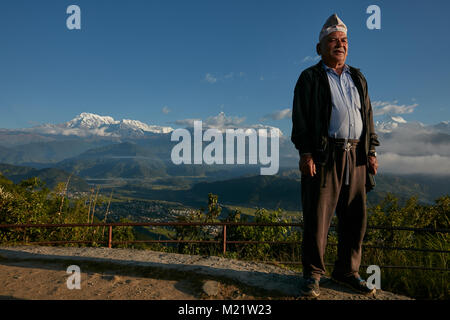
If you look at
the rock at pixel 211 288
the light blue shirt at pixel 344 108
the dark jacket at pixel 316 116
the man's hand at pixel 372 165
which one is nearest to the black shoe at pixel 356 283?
the dark jacket at pixel 316 116

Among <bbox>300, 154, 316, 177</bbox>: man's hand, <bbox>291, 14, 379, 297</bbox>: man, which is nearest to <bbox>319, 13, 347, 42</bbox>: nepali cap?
<bbox>291, 14, 379, 297</bbox>: man

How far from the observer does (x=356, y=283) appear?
8.96ft

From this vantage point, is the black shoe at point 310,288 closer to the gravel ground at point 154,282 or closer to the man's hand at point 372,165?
the gravel ground at point 154,282

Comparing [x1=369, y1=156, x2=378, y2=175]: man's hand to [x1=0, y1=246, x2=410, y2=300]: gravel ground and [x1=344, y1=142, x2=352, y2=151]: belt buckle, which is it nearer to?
A: [x1=344, y1=142, x2=352, y2=151]: belt buckle

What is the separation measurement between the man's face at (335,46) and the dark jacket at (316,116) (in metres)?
0.13

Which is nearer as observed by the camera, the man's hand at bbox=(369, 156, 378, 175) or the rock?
the rock

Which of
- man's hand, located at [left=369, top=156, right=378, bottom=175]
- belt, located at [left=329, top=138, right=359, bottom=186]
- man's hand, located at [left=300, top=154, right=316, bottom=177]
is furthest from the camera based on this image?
man's hand, located at [left=369, top=156, right=378, bottom=175]

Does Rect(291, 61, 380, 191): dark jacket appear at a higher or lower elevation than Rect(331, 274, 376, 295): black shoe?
higher

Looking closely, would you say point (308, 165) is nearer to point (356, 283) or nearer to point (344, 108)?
point (344, 108)

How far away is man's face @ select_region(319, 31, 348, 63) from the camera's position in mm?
2637

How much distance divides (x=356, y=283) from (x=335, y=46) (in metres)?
2.37

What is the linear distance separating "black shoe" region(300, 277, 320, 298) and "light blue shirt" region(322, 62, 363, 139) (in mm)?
1402
